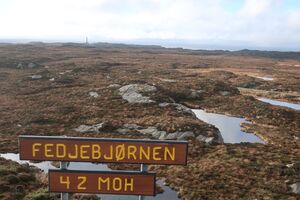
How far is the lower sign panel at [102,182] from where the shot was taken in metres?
13.2

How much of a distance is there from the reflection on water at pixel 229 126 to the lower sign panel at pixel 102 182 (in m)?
24.5

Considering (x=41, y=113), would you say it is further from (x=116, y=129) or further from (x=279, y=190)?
(x=279, y=190)

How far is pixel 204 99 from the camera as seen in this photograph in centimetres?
5728

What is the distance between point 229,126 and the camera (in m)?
43.2

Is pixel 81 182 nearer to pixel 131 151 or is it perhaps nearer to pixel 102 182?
pixel 102 182

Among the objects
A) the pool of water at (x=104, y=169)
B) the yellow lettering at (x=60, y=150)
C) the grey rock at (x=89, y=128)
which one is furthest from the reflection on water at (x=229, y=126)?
the yellow lettering at (x=60, y=150)

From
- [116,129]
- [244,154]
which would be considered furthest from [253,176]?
[116,129]

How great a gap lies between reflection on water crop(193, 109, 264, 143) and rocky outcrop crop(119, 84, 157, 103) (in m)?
7.44

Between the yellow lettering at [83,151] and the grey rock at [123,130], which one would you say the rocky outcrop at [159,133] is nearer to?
the grey rock at [123,130]

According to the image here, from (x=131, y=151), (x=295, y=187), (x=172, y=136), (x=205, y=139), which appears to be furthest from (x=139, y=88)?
(x=131, y=151)

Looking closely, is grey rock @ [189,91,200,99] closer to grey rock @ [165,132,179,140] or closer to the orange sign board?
grey rock @ [165,132,179,140]

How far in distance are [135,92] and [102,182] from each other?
38880 millimetres

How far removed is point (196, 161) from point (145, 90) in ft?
79.8

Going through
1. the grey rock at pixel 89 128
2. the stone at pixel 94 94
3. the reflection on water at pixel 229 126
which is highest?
the stone at pixel 94 94
